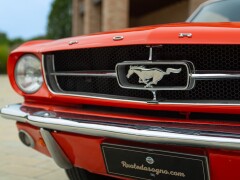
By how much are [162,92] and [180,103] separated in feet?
0.48

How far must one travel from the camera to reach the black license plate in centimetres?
199

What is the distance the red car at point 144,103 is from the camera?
195 centimetres

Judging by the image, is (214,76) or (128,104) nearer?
(214,76)

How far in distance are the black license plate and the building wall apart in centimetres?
976

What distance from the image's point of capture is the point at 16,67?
288cm

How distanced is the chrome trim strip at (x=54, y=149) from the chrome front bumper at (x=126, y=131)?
6cm

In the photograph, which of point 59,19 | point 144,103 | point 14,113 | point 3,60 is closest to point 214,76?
point 144,103

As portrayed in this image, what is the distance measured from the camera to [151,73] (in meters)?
2.13

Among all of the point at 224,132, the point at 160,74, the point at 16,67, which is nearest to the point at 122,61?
the point at 160,74

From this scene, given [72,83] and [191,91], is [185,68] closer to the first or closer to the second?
[191,91]

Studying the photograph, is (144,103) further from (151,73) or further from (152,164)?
(152,164)

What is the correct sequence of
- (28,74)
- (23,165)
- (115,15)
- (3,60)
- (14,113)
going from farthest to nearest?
(3,60), (115,15), (23,165), (28,74), (14,113)

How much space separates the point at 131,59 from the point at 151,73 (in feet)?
0.66

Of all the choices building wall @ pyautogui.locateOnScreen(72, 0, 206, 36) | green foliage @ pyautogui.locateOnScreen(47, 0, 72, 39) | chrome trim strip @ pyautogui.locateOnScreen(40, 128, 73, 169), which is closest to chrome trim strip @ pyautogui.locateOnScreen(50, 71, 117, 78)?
chrome trim strip @ pyautogui.locateOnScreen(40, 128, 73, 169)
